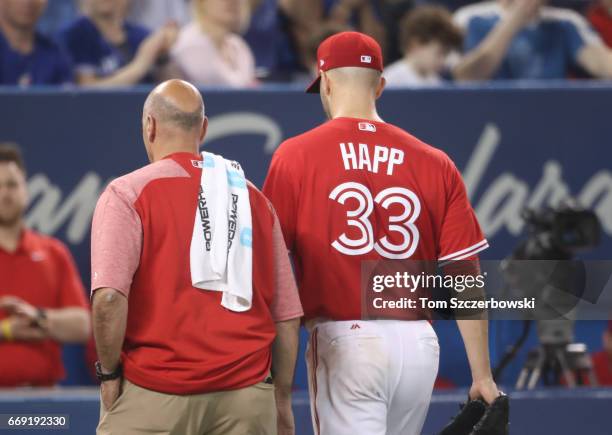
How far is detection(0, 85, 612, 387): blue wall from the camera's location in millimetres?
7047

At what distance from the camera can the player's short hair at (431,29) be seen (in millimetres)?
7766

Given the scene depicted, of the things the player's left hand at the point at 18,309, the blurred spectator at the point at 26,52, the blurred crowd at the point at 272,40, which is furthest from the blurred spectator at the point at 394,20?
the player's left hand at the point at 18,309

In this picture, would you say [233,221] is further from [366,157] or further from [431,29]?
[431,29]

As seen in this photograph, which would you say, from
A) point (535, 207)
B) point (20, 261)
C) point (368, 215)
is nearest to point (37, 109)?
point (20, 261)

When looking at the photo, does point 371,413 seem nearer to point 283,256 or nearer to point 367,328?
point 367,328

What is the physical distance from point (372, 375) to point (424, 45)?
414 centimetres

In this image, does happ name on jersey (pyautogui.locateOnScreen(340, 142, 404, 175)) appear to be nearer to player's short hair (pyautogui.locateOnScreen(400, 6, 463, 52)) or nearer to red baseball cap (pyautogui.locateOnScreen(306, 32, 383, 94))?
red baseball cap (pyautogui.locateOnScreen(306, 32, 383, 94))

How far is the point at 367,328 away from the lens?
13.4ft

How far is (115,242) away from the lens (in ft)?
11.6

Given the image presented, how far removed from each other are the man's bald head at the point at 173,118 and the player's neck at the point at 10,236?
10.6 ft

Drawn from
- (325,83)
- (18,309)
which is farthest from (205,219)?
(18,309)

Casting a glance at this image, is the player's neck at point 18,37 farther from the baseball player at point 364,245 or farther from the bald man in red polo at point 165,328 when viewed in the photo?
the bald man in red polo at point 165,328

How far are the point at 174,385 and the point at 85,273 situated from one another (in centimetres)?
358

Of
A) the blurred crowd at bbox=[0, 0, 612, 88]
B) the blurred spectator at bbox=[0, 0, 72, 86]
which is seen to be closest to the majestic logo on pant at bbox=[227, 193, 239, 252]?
the blurred crowd at bbox=[0, 0, 612, 88]
